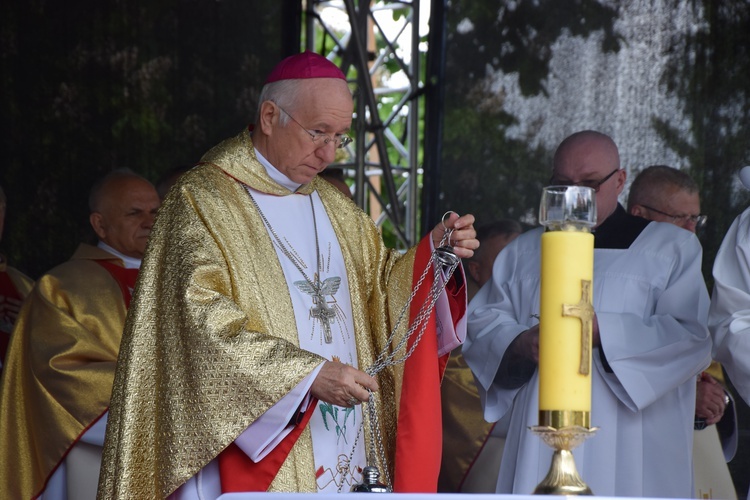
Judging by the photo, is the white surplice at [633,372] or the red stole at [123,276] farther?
the red stole at [123,276]

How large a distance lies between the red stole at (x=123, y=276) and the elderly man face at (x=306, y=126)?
2.01 meters

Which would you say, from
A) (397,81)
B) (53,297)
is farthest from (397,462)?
(397,81)

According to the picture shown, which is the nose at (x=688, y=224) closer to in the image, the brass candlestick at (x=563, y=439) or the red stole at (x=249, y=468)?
the red stole at (x=249, y=468)

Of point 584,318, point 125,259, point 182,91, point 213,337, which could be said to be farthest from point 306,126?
point 182,91

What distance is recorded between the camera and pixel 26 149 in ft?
24.8

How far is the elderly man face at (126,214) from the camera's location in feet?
19.0

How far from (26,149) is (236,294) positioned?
4.45m


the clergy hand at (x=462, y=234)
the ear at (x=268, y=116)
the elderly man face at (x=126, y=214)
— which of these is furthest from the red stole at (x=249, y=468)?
the elderly man face at (x=126, y=214)

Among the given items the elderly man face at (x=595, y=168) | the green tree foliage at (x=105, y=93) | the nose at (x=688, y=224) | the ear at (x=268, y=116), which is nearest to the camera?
the ear at (x=268, y=116)

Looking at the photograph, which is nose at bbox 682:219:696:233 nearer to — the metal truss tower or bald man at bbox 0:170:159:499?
the metal truss tower

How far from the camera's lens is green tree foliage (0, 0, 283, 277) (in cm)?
757

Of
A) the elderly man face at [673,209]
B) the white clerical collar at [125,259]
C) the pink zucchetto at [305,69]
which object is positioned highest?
the pink zucchetto at [305,69]

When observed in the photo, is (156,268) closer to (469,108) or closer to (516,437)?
(516,437)

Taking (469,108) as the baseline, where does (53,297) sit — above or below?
below
